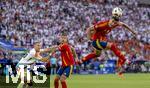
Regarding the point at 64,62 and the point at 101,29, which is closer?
the point at 101,29

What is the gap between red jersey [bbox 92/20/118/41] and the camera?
2075 centimetres

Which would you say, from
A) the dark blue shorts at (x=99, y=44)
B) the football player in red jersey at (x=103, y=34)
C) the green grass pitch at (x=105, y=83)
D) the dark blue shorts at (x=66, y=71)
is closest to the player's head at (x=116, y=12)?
the football player in red jersey at (x=103, y=34)

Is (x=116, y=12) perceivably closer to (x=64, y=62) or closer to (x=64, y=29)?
(x=64, y=62)

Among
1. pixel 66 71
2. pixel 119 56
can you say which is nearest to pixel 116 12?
pixel 119 56

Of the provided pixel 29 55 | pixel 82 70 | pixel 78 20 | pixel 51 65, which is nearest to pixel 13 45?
pixel 51 65

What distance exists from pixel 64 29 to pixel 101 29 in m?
26.0

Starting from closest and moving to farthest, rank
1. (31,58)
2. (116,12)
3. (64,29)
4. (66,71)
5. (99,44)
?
(116,12), (99,44), (66,71), (31,58), (64,29)

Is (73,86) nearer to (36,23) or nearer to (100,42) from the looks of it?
(100,42)

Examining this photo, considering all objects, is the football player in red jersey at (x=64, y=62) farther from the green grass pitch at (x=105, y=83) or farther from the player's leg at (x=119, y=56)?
the green grass pitch at (x=105, y=83)

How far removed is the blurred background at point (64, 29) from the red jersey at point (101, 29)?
1761 cm

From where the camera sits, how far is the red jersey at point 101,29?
20.8 metres

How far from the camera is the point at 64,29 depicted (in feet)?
154

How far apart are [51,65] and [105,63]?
6.82 metres

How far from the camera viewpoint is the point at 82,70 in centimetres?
4506
